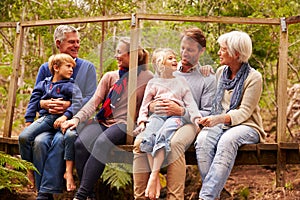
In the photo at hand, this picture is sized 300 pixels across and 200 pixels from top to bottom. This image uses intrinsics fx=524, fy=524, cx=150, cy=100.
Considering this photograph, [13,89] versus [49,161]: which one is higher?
[13,89]

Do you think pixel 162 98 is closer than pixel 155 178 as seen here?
No

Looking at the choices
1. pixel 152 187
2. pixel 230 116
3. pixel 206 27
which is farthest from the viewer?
pixel 206 27

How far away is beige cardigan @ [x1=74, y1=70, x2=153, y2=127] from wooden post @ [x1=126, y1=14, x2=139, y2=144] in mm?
47

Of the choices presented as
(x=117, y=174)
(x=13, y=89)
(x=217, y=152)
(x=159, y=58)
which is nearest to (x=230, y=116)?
(x=217, y=152)

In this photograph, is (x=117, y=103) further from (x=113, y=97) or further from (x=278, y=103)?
(x=278, y=103)

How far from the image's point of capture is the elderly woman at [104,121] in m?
4.59

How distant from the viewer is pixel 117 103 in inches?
193

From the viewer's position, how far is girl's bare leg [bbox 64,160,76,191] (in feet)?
15.3

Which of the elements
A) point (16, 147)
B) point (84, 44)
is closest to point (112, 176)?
point (16, 147)

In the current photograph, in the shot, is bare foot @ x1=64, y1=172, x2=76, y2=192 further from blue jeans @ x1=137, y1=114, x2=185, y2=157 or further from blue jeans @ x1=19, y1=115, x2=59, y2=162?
blue jeans @ x1=137, y1=114, x2=185, y2=157

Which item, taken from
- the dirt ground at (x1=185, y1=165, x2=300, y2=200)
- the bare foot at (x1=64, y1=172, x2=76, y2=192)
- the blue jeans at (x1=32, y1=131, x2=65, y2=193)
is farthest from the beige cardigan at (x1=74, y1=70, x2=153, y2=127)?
the dirt ground at (x1=185, y1=165, x2=300, y2=200)

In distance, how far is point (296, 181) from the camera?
696 centimetres

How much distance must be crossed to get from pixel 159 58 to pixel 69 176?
1326mm

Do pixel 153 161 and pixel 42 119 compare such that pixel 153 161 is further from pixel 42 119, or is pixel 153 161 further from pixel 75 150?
pixel 42 119
